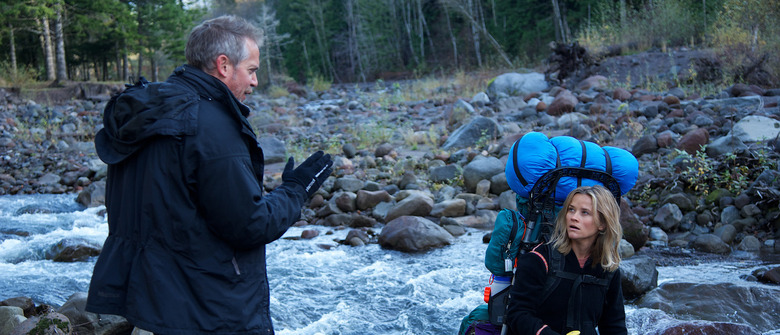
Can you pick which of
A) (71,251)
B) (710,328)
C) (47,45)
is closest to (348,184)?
(71,251)

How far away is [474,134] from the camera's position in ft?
35.9

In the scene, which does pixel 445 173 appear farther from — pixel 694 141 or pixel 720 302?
pixel 720 302

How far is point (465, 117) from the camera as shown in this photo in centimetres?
1310

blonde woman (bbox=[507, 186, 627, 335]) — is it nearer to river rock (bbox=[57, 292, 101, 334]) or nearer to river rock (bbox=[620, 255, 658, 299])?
river rock (bbox=[620, 255, 658, 299])

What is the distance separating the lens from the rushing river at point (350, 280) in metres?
4.89

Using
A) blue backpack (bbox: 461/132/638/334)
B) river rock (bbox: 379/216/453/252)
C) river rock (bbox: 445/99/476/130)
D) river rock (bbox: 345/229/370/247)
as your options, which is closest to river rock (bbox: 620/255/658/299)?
river rock (bbox: 379/216/453/252)

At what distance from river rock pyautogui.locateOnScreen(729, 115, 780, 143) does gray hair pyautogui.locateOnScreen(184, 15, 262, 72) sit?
24.0 ft

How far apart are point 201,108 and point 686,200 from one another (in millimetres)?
6146

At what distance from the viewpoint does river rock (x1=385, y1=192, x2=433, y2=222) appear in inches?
306

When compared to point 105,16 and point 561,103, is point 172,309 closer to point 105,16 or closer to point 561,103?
point 561,103

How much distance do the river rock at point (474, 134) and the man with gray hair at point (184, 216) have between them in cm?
890

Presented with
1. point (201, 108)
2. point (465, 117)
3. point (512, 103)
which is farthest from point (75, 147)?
point (201, 108)

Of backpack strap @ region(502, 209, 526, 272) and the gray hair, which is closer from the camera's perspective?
the gray hair

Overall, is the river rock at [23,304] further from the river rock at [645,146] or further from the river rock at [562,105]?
the river rock at [562,105]
